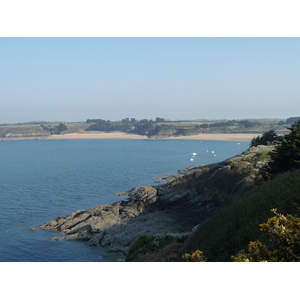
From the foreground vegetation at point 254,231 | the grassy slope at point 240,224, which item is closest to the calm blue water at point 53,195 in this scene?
the foreground vegetation at point 254,231

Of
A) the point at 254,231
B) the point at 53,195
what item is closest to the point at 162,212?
the point at 53,195

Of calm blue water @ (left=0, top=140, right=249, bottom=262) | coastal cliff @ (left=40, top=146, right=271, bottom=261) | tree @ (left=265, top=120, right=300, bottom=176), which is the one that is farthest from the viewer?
coastal cliff @ (left=40, top=146, right=271, bottom=261)

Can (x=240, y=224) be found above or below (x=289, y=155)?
below

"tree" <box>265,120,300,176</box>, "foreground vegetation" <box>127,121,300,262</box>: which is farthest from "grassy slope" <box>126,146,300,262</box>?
"tree" <box>265,120,300,176</box>

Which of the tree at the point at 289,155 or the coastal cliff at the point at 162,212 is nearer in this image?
the tree at the point at 289,155

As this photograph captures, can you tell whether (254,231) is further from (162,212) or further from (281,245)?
(162,212)

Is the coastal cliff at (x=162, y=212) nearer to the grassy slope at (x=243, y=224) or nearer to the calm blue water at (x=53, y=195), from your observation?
the calm blue water at (x=53, y=195)

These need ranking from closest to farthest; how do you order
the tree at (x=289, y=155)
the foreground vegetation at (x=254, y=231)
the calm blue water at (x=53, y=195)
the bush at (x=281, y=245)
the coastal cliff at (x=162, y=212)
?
1. the bush at (x=281, y=245)
2. the foreground vegetation at (x=254, y=231)
3. the tree at (x=289, y=155)
4. the calm blue water at (x=53, y=195)
5. the coastal cliff at (x=162, y=212)

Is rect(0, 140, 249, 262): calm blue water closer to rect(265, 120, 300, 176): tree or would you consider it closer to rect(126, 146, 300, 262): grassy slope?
rect(126, 146, 300, 262): grassy slope

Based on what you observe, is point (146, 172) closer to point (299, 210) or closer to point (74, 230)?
point (74, 230)
